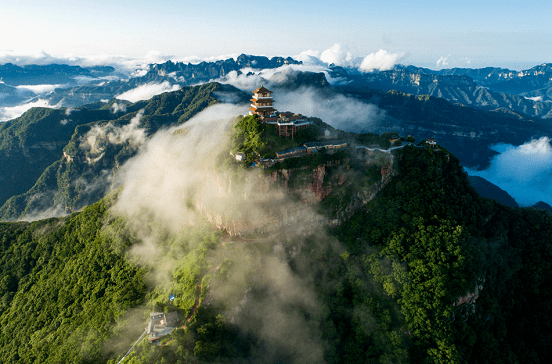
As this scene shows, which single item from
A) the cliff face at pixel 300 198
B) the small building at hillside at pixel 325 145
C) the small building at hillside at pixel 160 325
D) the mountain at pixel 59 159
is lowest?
the mountain at pixel 59 159

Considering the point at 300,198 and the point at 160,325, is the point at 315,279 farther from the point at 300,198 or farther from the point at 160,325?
the point at 160,325

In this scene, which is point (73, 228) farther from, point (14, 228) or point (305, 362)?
point (305, 362)

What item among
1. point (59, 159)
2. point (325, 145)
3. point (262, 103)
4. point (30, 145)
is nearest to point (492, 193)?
point (325, 145)

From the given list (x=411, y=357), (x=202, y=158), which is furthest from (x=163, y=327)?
(x=411, y=357)

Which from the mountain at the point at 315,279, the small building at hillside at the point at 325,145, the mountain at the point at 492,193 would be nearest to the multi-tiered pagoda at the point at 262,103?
the small building at hillside at the point at 325,145

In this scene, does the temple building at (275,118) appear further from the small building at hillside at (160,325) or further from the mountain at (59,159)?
the mountain at (59,159)
